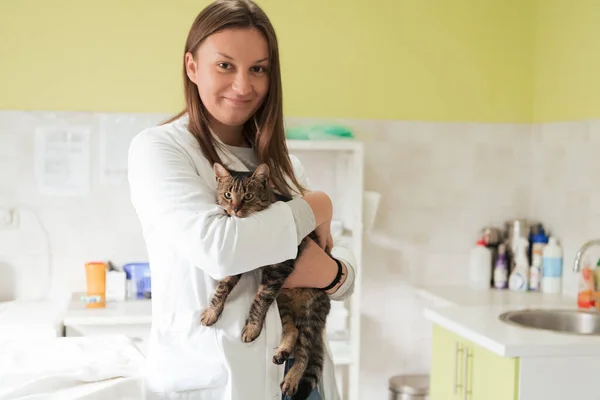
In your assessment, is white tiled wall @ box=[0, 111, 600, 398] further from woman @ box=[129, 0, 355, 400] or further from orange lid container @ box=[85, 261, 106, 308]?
woman @ box=[129, 0, 355, 400]

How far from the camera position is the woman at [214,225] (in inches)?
51.3

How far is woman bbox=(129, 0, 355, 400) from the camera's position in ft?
4.28

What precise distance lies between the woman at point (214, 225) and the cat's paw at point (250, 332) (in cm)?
1

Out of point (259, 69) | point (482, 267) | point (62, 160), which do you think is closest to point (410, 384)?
point (482, 267)

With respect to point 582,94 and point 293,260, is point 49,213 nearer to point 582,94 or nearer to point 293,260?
point 293,260

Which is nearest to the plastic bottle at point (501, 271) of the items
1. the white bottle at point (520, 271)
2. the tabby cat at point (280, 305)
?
the white bottle at point (520, 271)

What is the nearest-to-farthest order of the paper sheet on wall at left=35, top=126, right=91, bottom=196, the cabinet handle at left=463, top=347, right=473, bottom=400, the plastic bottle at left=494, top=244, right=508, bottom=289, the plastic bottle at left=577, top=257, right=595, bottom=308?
1. the cabinet handle at left=463, top=347, right=473, bottom=400
2. the plastic bottle at left=577, top=257, right=595, bottom=308
3. the paper sheet on wall at left=35, top=126, right=91, bottom=196
4. the plastic bottle at left=494, top=244, right=508, bottom=289

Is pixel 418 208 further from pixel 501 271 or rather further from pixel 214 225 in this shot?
pixel 214 225

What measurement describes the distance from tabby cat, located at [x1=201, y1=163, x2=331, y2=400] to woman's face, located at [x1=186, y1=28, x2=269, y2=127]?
0.42ft

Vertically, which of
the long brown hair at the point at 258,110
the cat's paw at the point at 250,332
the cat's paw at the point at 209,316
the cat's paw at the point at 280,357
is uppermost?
the long brown hair at the point at 258,110

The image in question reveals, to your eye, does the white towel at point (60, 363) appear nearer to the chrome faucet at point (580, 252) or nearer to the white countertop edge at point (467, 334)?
the white countertop edge at point (467, 334)

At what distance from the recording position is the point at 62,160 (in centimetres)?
321

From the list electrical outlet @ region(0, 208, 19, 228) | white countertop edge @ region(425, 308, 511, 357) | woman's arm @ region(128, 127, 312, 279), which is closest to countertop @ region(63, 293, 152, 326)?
electrical outlet @ region(0, 208, 19, 228)

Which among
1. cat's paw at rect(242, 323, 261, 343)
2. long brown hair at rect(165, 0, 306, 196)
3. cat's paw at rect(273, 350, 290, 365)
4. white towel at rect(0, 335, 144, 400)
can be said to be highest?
long brown hair at rect(165, 0, 306, 196)
